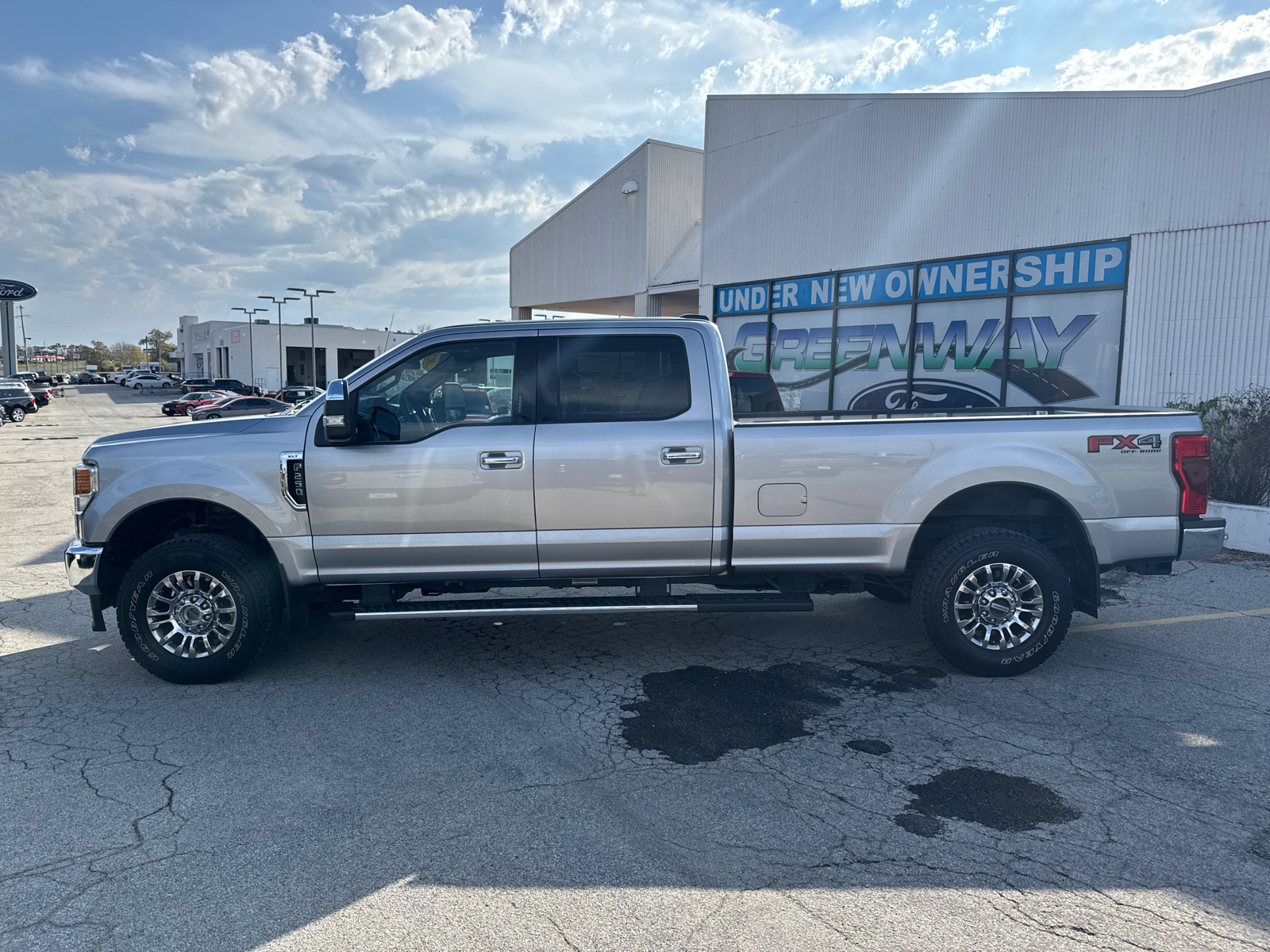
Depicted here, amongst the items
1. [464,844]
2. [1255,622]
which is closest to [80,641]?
[464,844]

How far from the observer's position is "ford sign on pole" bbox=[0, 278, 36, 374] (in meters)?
63.6

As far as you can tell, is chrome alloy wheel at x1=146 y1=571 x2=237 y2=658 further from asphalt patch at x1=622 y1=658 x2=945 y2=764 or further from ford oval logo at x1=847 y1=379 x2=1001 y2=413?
ford oval logo at x1=847 y1=379 x2=1001 y2=413

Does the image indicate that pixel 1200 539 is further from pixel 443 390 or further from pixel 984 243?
pixel 984 243

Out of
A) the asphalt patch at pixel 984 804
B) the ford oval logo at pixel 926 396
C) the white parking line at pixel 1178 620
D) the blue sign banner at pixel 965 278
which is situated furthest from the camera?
the ford oval logo at pixel 926 396

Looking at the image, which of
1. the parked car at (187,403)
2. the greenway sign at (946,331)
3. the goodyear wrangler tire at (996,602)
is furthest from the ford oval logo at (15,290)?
the goodyear wrangler tire at (996,602)

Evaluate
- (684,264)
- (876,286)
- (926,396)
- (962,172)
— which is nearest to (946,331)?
(926,396)

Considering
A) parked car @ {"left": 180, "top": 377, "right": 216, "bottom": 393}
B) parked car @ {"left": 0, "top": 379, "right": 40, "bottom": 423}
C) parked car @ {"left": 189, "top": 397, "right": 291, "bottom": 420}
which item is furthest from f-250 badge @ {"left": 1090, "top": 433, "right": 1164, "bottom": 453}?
parked car @ {"left": 180, "top": 377, "right": 216, "bottom": 393}

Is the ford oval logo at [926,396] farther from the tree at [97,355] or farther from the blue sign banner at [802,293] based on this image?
the tree at [97,355]

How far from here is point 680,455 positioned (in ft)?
16.8

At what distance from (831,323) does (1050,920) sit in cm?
1479

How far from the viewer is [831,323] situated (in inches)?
663

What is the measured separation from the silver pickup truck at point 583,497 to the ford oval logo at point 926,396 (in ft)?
28.4

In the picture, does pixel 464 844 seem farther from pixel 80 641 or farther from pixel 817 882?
pixel 80 641

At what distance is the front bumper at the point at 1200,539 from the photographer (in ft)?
17.3
